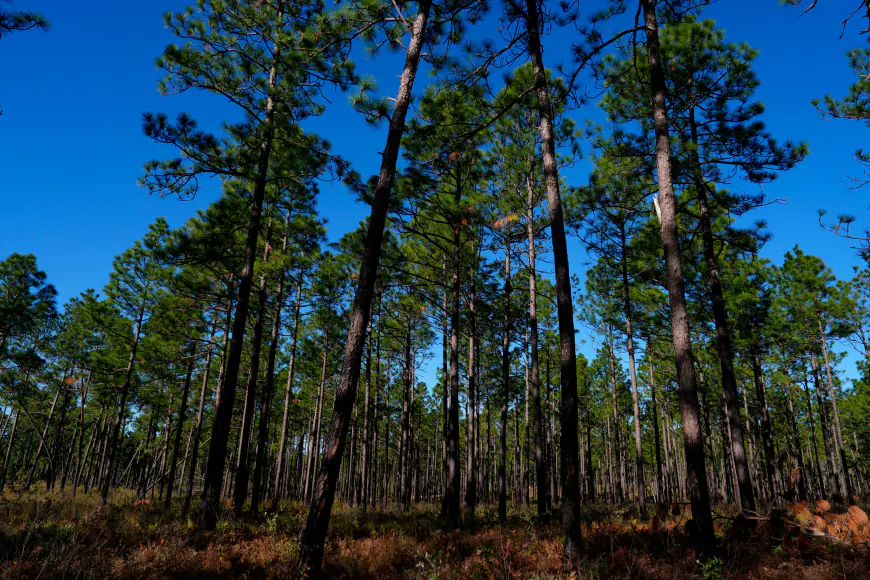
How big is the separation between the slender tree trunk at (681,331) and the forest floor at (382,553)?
71 cm

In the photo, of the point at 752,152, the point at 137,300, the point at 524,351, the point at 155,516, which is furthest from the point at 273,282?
the point at 752,152

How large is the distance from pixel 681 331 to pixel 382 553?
20.0ft

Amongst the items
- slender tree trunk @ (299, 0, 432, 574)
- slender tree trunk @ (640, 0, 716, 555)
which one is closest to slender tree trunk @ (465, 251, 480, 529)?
slender tree trunk @ (640, 0, 716, 555)

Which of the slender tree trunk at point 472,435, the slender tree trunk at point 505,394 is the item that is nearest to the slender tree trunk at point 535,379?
the slender tree trunk at point 505,394

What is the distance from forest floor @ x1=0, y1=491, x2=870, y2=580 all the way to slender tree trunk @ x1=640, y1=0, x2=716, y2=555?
71 centimetres

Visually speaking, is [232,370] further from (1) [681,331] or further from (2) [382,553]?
(1) [681,331]

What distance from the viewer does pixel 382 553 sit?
21.7 ft

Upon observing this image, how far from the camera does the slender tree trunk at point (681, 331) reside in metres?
5.94

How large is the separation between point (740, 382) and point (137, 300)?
34.1 m

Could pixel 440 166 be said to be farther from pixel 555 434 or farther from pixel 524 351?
pixel 555 434

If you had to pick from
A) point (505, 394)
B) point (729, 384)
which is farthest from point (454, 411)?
point (729, 384)

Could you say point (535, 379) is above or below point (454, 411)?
above

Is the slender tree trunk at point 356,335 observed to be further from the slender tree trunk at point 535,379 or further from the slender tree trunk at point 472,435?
the slender tree trunk at point 535,379

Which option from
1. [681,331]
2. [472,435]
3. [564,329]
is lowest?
[472,435]
